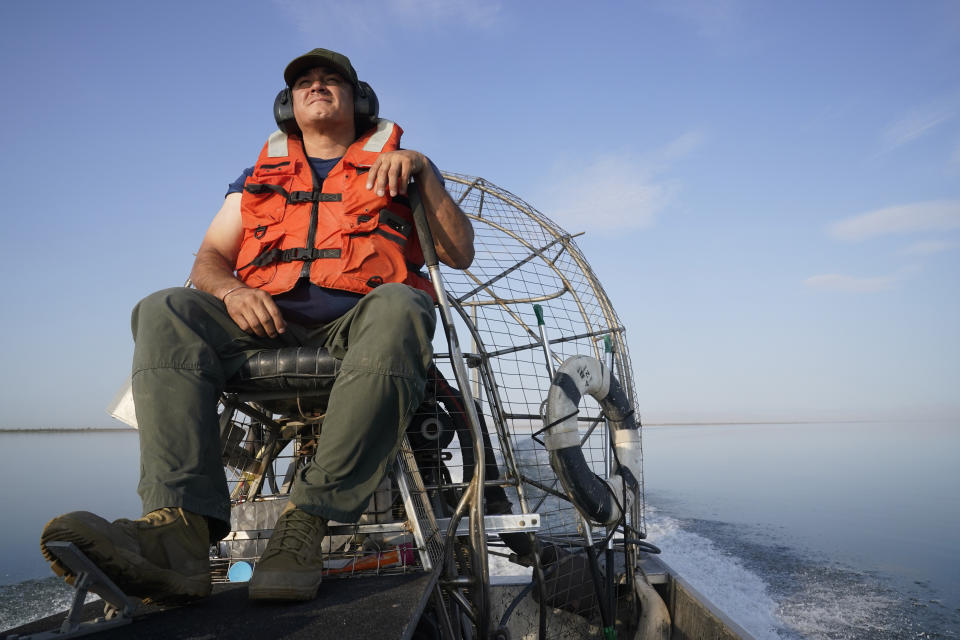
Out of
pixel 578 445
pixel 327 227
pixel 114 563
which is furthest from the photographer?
pixel 578 445

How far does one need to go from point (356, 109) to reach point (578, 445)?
175cm

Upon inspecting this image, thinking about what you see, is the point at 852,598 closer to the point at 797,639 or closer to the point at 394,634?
the point at 797,639

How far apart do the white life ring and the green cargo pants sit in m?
1.30

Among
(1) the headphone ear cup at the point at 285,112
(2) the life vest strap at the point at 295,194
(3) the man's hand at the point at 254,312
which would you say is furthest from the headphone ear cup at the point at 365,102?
(3) the man's hand at the point at 254,312

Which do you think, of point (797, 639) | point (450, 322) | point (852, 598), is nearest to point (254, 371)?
point (450, 322)

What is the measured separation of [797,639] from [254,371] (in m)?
4.46

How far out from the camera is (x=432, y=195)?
195 centimetres

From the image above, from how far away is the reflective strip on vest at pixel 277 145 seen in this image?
A: 215cm

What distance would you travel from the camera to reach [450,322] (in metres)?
1.78

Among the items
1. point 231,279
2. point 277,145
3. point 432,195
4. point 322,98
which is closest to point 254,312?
point 231,279

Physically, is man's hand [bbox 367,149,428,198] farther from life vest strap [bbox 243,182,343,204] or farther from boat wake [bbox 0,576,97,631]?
boat wake [bbox 0,576,97,631]

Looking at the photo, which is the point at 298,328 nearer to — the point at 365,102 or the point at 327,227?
the point at 327,227

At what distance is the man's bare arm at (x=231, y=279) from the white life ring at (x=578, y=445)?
55.5 inches

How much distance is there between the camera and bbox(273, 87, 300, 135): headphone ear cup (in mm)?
2232
